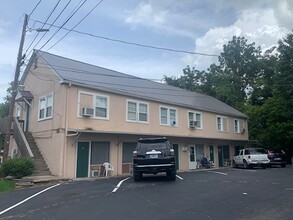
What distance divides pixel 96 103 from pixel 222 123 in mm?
16447

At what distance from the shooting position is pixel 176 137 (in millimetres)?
27312

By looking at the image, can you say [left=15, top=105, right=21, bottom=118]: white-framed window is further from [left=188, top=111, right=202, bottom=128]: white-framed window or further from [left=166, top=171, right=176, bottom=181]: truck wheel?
[left=166, top=171, right=176, bottom=181]: truck wheel

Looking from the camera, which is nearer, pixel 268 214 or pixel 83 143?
pixel 268 214

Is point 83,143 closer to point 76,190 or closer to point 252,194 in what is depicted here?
point 76,190

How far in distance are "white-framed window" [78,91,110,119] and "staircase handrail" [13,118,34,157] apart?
3.77m

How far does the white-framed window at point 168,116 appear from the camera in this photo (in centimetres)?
2629

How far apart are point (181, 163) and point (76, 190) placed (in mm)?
15322

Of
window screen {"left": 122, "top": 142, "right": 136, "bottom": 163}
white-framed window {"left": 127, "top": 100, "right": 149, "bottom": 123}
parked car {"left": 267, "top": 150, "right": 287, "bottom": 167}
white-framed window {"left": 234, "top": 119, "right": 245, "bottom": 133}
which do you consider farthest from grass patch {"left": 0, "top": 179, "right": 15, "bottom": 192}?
white-framed window {"left": 234, "top": 119, "right": 245, "bottom": 133}

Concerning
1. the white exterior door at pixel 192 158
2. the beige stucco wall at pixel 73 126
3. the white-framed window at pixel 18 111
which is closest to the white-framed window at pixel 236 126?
the white exterior door at pixel 192 158

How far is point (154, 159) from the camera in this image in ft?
51.3

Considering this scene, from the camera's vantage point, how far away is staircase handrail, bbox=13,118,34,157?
1961cm

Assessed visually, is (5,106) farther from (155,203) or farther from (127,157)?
(155,203)

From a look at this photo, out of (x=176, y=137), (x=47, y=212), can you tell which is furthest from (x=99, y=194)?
(x=176, y=137)

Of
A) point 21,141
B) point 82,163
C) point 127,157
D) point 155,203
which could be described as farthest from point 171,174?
point 21,141
